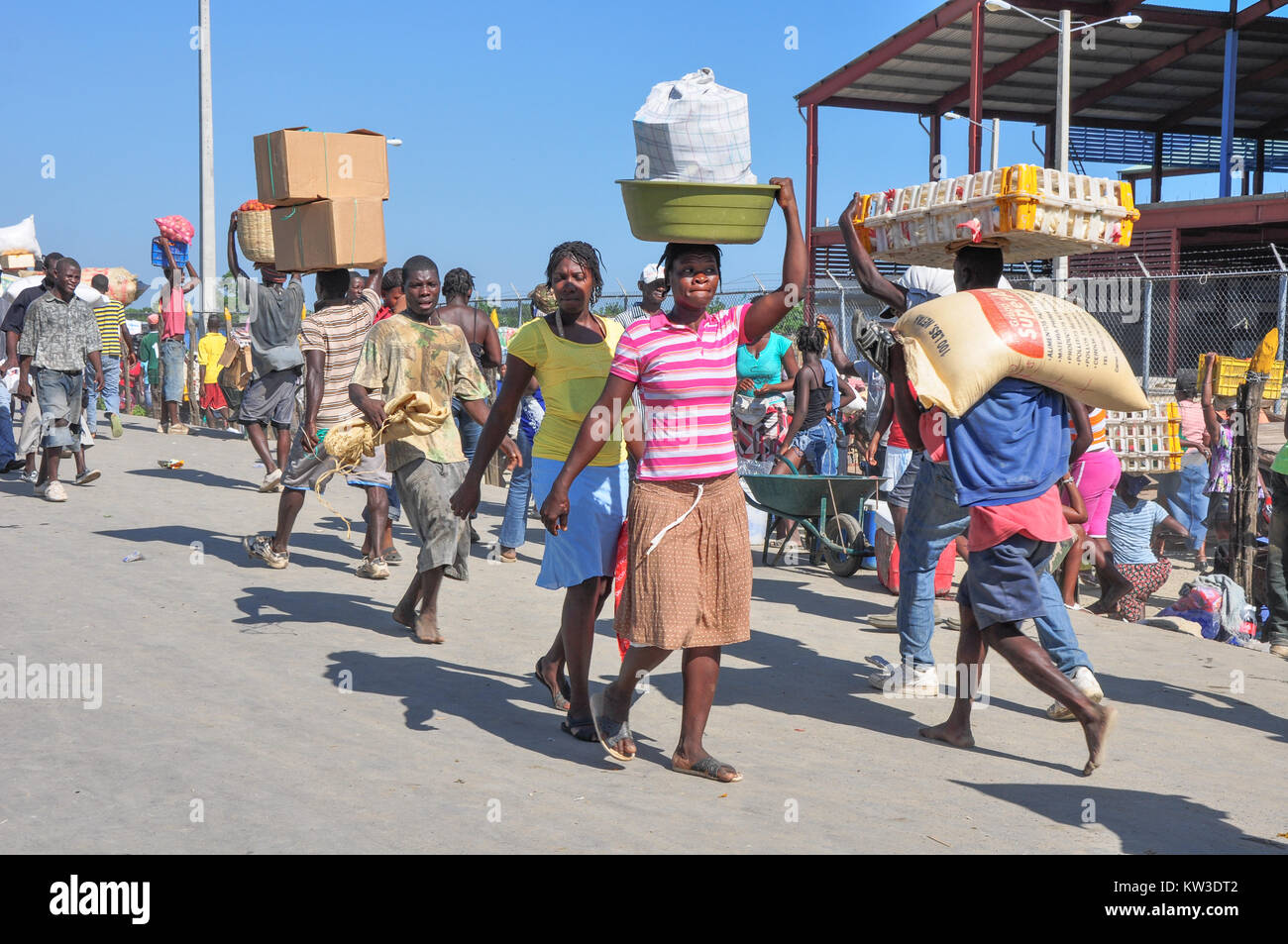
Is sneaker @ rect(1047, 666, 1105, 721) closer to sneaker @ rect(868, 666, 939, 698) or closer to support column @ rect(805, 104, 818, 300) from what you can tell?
sneaker @ rect(868, 666, 939, 698)

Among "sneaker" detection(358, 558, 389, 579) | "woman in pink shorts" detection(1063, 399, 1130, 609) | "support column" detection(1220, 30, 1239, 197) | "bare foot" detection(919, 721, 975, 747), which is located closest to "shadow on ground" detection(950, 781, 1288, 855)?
"bare foot" detection(919, 721, 975, 747)

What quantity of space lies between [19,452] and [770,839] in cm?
963

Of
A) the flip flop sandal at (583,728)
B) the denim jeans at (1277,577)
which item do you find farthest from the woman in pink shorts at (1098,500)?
the flip flop sandal at (583,728)

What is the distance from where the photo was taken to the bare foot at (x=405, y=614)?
22.3ft

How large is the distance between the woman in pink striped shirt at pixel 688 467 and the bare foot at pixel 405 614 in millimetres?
2571

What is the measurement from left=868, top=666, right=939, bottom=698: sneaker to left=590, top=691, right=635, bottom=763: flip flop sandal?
5.74ft

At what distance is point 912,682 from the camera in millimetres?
5922

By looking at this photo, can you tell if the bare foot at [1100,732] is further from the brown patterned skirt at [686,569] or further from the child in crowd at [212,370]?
the child in crowd at [212,370]

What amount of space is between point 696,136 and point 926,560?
95.2 inches

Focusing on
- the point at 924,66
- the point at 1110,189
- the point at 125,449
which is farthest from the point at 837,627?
the point at 924,66

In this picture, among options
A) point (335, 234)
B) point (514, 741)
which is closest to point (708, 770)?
point (514, 741)

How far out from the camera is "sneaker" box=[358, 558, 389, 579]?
8219mm

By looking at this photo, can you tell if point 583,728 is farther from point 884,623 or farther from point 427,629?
point 884,623
